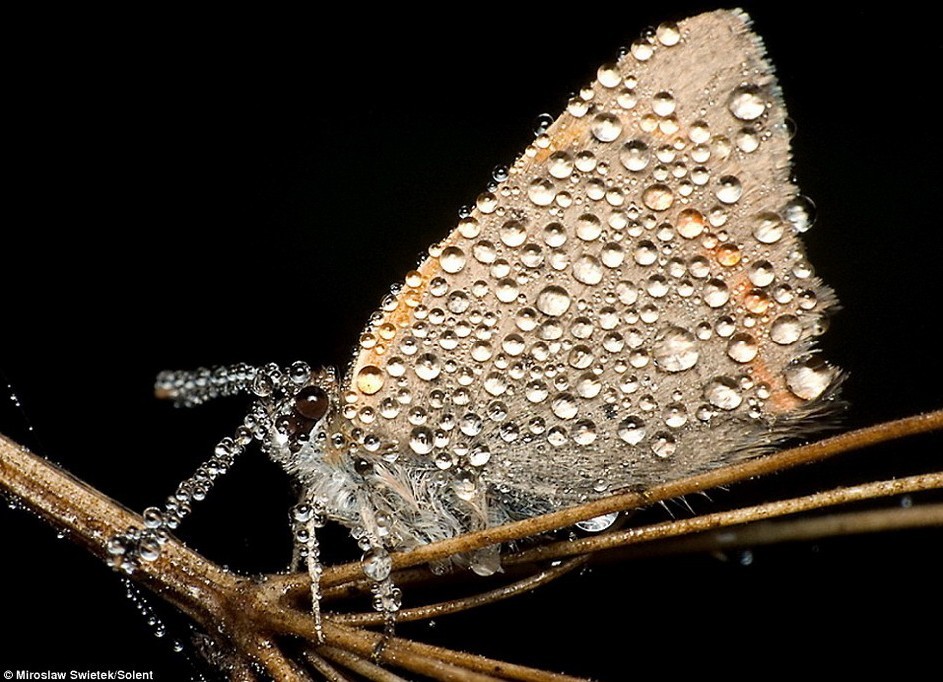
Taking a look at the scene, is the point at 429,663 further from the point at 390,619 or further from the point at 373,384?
the point at 373,384

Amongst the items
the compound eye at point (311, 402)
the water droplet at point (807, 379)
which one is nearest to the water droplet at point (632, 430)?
the water droplet at point (807, 379)

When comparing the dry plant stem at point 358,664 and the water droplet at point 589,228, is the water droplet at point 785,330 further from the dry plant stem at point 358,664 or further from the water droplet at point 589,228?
the dry plant stem at point 358,664

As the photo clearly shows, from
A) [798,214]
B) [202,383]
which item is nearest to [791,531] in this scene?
[798,214]

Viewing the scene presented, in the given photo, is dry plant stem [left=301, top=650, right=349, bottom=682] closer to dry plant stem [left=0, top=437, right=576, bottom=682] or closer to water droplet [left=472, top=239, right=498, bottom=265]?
dry plant stem [left=0, top=437, right=576, bottom=682]

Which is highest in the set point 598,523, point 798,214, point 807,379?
point 798,214

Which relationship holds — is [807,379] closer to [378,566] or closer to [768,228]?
[768,228]

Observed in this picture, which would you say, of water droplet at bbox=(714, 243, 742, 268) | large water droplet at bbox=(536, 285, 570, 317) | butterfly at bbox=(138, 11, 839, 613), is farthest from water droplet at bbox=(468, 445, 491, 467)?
water droplet at bbox=(714, 243, 742, 268)

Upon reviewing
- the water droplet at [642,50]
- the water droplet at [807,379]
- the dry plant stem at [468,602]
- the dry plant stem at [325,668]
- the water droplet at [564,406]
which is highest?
the water droplet at [642,50]
